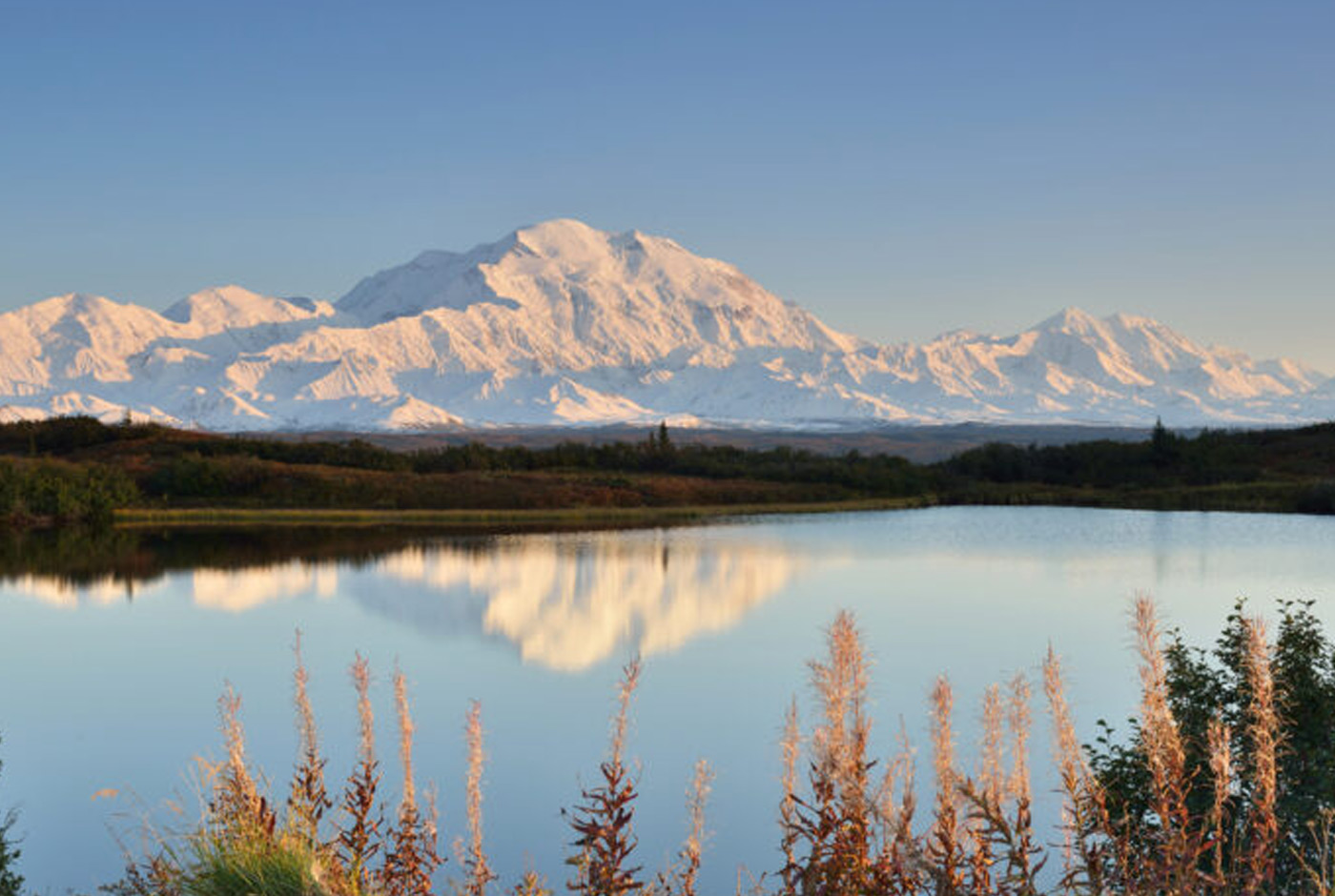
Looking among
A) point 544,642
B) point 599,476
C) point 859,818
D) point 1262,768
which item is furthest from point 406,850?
point 599,476

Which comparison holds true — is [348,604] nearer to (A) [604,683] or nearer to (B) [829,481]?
(A) [604,683]

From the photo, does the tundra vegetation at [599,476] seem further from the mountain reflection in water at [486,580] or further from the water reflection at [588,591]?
the water reflection at [588,591]

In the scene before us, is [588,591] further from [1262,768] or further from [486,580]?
[1262,768]

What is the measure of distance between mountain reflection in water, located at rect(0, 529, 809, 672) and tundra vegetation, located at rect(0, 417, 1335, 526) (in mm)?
13417

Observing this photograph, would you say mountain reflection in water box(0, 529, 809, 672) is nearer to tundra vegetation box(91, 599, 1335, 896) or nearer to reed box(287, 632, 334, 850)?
reed box(287, 632, 334, 850)

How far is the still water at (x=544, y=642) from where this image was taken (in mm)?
15016

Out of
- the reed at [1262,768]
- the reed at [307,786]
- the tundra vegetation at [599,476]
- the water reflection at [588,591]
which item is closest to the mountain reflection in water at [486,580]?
the water reflection at [588,591]

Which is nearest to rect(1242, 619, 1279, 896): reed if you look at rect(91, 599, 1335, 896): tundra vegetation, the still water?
rect(91, 599, 1335, 896): tundra vegetation

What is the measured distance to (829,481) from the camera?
79.6 meters

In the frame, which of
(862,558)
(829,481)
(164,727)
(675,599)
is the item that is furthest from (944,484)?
(164,727)

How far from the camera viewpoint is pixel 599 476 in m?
75.2

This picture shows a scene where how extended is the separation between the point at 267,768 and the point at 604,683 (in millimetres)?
7099

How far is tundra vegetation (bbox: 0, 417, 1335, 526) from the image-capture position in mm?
62781

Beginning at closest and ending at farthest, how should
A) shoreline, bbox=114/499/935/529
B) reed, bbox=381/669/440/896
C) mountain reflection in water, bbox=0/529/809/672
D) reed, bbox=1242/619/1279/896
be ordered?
reed, bbox=1242/619/1279/896
reed, bbox=381/669/440/896
mountain reflection in water, bbox=0/529/809/672
shoreline, bbox=114/499/935/529
